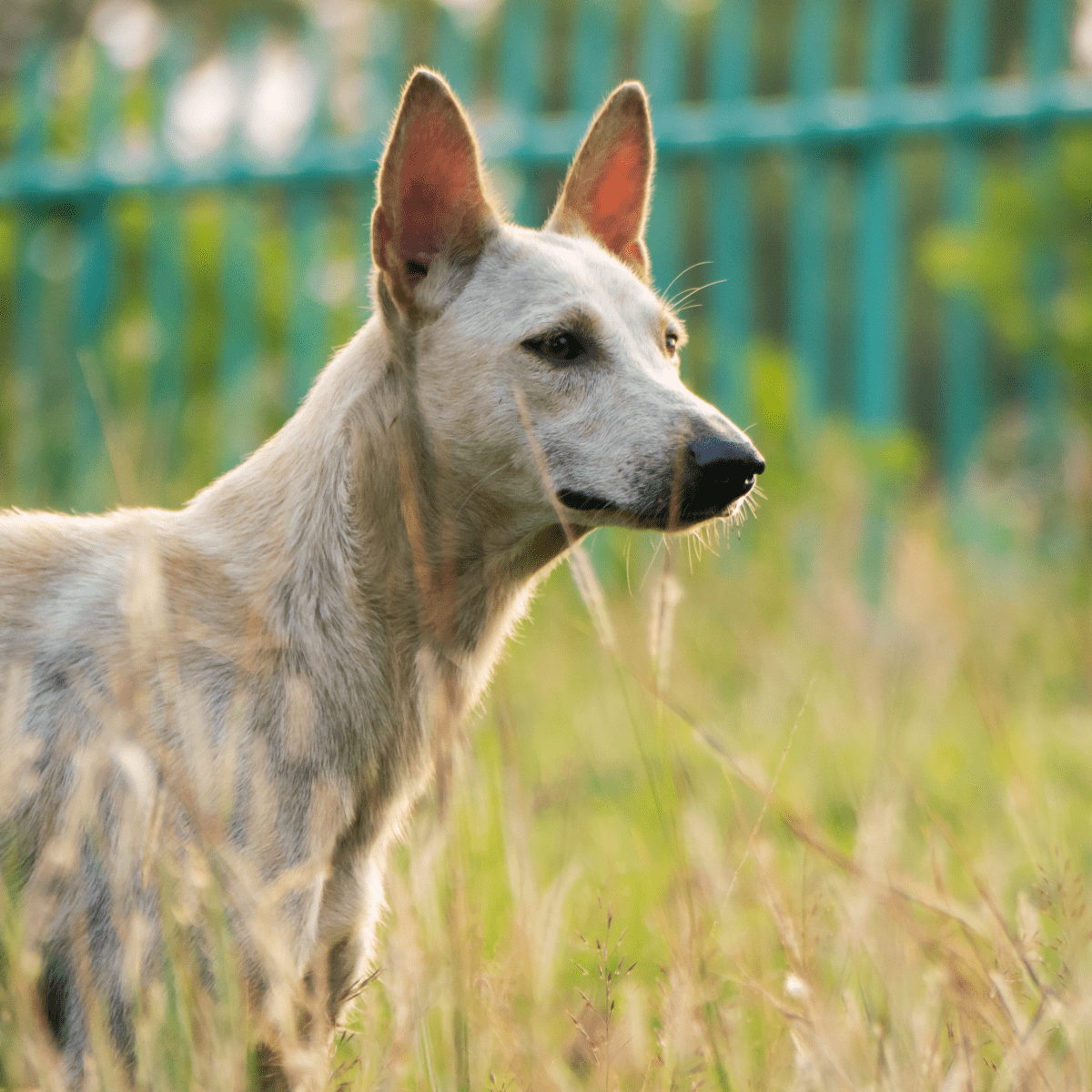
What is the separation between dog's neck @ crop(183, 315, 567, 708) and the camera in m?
1.93

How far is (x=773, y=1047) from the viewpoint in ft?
4.93

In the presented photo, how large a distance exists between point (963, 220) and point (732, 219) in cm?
125

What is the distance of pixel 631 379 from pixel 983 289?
168 inches

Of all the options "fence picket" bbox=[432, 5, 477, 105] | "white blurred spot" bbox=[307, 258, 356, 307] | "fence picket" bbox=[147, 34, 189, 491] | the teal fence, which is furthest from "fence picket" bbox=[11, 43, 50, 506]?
"fence picket" bbox=[432, 5, 477, 105]

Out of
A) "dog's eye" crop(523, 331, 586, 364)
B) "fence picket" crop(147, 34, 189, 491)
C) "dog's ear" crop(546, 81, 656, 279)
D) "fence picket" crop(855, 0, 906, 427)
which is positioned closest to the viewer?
Answer: "dog's eye" crop(523, 331, 586, 364)

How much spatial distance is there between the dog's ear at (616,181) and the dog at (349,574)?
1.02ft

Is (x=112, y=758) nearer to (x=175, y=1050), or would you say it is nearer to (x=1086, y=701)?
(x=175, y=1050)

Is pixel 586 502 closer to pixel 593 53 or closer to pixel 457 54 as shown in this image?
pixel 593 53

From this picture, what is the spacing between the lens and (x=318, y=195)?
6121mm

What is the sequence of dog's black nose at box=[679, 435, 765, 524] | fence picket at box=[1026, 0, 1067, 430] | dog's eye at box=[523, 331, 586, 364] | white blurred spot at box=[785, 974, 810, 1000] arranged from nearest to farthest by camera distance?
white blurred spot at box=[785, 974, 810, 1000] < dog's black nose at box=[679, 435, 765, 524] < dog's eye at box=[523, 331, 586, 364] < fence picket at box=[1026, 0, 1067, 430]

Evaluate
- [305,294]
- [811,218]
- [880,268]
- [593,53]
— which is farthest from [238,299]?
[880,268]

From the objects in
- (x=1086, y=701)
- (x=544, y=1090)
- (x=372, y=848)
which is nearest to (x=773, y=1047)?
(x=544, y=1090)

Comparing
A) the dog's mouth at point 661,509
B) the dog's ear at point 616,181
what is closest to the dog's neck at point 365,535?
the dog's mouth at point 661,509

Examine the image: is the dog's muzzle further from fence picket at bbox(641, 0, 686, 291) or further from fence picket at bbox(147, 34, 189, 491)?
fence picket at bbox(147, 34, 189, 491)
